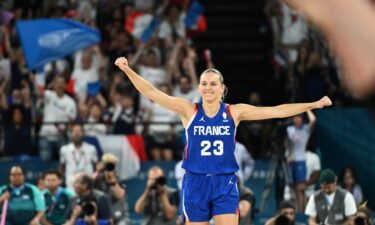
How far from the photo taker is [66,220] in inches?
524

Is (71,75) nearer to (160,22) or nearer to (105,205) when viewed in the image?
(160,22)

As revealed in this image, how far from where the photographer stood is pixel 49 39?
672 inches

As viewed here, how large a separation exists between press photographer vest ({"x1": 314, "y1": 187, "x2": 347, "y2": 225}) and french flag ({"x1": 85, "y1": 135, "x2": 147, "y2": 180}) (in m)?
3.77

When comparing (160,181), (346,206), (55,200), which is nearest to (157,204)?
(160,181)

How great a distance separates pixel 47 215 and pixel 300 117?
484 centimetres

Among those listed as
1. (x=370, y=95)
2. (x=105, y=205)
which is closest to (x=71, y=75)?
(x=105, y=205)

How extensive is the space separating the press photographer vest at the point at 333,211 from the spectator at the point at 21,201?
411 cm

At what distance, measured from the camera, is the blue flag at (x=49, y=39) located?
16891 millimetres

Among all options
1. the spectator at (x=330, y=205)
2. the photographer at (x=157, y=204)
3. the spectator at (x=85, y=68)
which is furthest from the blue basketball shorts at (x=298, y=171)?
the spectator at (x=85, y=68)

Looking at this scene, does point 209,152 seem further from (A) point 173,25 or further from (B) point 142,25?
(A) point 173,25

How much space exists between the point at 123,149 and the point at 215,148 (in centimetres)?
660

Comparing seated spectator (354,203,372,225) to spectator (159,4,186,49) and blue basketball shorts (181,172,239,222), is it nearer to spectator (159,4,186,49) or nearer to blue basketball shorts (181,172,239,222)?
→ blue basketball shorts (181,172,239,222)

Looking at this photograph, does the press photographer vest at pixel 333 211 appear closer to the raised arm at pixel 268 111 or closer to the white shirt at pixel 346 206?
the white shirt at pixel 346 206

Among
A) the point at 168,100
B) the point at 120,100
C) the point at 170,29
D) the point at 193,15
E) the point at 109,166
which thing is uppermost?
the point at 193,15
